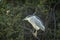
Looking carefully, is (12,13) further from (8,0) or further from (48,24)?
(48,24)

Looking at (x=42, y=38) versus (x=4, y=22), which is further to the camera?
(x=4, y=22)

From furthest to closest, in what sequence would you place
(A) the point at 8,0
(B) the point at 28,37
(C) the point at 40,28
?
(A) the point at 8,0 → (B) the point at 28,37 → (C) the point at 40,28

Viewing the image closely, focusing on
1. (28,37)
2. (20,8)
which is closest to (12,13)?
(20,8)

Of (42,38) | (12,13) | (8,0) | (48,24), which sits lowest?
(42,38)

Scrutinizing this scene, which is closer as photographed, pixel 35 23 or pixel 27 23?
pixel 35 23

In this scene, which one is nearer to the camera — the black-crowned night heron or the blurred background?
the black-crowned night heron

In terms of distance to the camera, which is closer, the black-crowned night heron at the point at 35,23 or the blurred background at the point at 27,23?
the black-crowned night heron at the point at 35,23

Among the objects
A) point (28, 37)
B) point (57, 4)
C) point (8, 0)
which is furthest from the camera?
point (8, 0)

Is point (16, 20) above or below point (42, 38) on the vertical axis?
above
